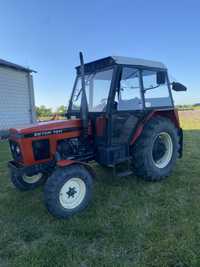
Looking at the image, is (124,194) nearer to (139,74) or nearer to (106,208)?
(106,208)

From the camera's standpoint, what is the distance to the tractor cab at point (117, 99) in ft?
10.9

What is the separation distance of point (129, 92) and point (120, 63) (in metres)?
0.51

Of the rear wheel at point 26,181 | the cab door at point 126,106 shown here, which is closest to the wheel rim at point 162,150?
the cab door at point 126,106

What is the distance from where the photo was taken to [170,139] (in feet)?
13.5

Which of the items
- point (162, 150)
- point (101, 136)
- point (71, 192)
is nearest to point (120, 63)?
point (101, 136)

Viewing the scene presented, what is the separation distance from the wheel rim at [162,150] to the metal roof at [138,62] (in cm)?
125

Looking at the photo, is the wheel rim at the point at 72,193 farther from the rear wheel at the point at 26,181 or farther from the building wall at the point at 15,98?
the building wall at the point at 15,98

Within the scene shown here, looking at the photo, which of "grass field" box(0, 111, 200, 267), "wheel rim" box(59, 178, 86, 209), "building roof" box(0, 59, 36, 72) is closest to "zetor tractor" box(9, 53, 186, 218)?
"wheel rim" box(59, 178, 86, 209)

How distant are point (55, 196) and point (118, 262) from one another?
3.48 feet

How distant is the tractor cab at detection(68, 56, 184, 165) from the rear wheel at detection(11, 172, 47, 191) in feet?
3.72

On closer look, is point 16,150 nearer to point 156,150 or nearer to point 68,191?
point 68,191

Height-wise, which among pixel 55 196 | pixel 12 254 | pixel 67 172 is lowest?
pixel 12 254

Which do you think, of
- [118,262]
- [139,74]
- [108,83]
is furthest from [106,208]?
[139,74]

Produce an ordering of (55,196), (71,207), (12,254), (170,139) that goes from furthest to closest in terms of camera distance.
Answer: (170,139) < (71,207) < (55,196) < (12,254)
